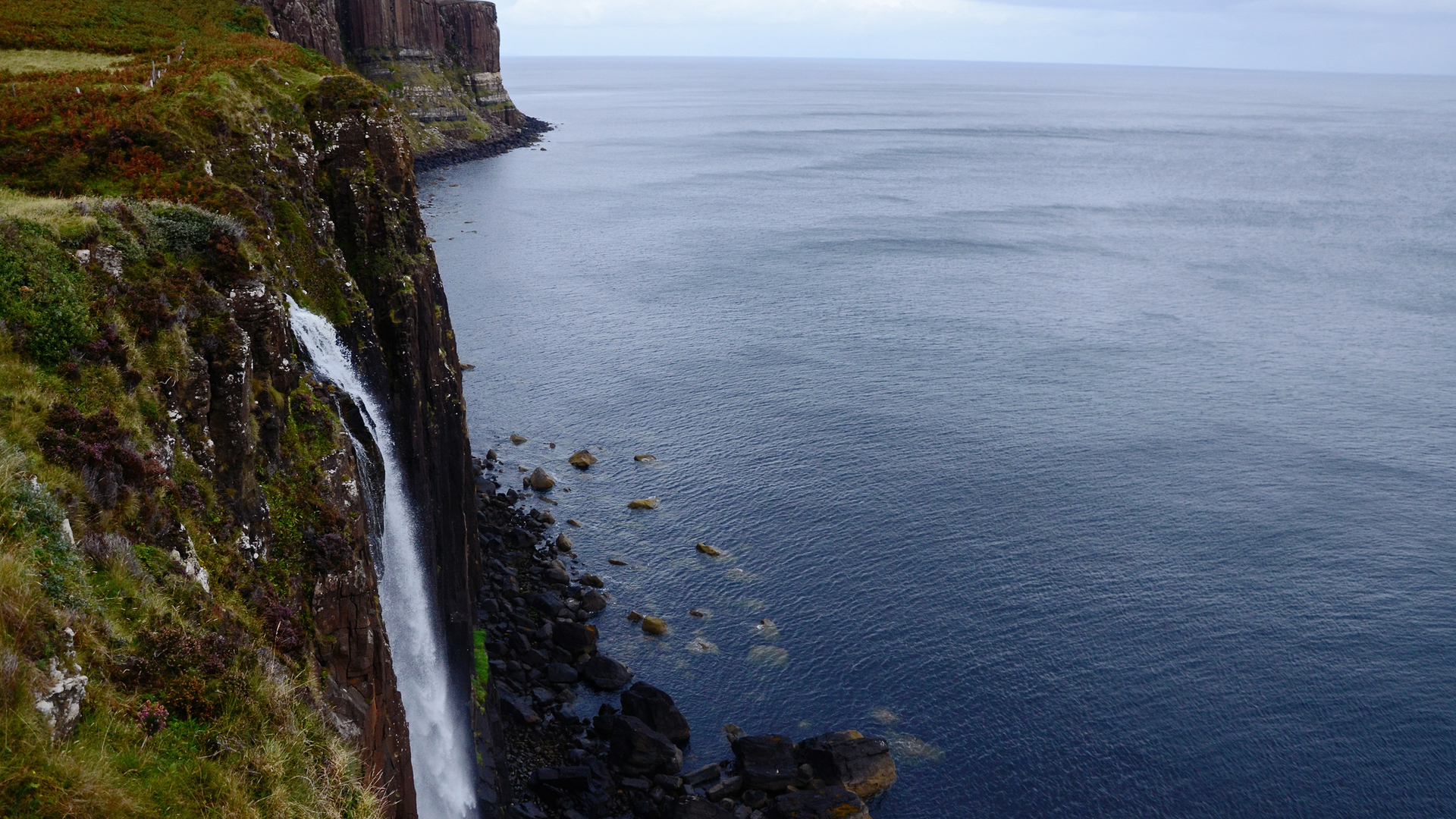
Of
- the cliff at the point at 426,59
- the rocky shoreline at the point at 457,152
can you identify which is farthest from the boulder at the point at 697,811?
the rocky shoreline at the point at 457,152

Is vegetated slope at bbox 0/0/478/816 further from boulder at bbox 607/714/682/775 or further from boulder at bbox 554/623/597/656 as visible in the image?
boulder at bbox 554/623/597/656

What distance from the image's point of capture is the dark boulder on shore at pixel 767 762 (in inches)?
1385

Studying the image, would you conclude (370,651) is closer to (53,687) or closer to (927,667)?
(53,687)

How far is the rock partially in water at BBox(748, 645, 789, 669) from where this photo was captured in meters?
42.9

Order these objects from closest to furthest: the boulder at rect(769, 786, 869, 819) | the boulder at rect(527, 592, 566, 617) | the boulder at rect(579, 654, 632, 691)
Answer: the boulder at rect(769, 786, 869, 819)
the boulder at rect(579, 654, 632, 691)
the boulder at rect(527, 592, 566, 617)

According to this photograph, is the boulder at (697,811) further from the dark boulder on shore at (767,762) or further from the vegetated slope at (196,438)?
the vegetated slope at (196,438)

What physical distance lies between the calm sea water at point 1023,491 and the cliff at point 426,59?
5176 cm

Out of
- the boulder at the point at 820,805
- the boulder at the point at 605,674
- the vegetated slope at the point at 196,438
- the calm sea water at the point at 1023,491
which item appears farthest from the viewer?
the boulder at the point at 605,674

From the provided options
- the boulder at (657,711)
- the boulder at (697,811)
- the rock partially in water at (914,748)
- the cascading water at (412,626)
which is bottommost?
the rock partially in water at (914,748)

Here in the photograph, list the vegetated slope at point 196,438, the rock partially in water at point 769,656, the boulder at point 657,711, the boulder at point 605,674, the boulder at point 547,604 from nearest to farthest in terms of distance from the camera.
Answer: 1. the vegetated slope at point 196,438
2. the boulder at point 657,711
3. the boulder at point 605,674
4. the rock partially in water at point 769,656
5. the boulder at point 547,604

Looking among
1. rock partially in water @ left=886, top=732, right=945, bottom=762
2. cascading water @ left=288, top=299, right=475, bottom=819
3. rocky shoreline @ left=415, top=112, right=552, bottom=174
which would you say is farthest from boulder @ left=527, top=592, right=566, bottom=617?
rocky shoreline @ left=415, top=112, right=552, bottom=174

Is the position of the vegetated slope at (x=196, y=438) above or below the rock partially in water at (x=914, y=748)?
above

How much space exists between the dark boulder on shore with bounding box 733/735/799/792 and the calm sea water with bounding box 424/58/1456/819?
1.75 meters

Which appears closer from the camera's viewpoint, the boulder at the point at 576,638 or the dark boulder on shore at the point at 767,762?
the dark boulder on shore at the point at 767,762
